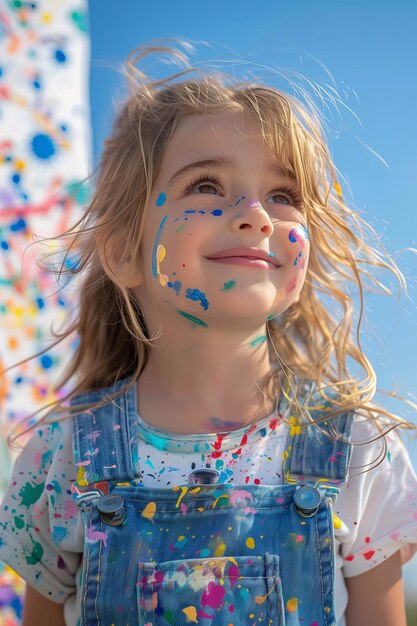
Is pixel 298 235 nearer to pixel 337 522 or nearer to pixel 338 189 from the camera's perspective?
pixel 338 189

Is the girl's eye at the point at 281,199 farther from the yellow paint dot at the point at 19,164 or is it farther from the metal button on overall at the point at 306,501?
the yellow paint dot at the point at 19,164

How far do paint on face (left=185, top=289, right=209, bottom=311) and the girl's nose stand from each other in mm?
121

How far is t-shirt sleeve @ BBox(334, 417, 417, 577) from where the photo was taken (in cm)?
123

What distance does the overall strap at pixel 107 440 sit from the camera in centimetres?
127

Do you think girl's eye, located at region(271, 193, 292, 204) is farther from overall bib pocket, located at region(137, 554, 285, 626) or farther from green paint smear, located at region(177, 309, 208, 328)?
overall bib pocket, located at region(137, 554, 285, 626)

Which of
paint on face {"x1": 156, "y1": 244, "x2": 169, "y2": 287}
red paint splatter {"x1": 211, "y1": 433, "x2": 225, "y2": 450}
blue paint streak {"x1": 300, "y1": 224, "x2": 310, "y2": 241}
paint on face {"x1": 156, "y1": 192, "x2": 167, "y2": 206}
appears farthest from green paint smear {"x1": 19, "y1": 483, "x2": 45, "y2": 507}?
blue paint streak {"x1": 300, "y1": 224, "x2": 310, "y2": 241}

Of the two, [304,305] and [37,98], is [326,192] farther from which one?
[37,98]

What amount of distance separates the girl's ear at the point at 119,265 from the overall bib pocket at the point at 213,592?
531 millimetres

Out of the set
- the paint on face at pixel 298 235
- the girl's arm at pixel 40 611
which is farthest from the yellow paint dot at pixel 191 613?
the paint on face at pixel 298 235

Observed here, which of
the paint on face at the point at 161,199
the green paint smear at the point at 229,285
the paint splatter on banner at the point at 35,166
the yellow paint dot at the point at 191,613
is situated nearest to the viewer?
the yellow paint dot at the point at 191,613

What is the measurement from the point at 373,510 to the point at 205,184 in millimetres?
627

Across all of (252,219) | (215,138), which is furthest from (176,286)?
(215,138)

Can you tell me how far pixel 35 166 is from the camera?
87.9 inches

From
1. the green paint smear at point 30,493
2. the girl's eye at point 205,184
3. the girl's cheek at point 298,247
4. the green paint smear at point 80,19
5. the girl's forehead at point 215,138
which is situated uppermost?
the green paint smear at point 80,19
